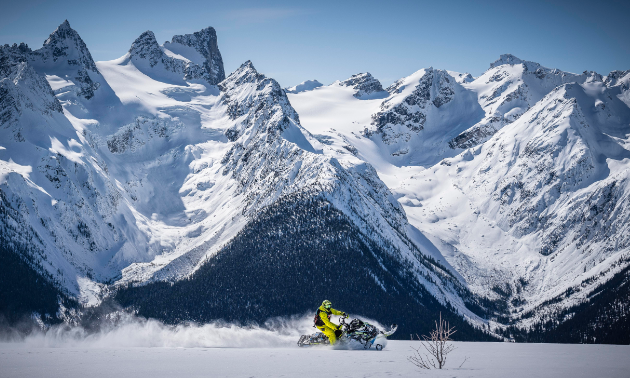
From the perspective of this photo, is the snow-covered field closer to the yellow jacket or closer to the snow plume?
the yellow jacket

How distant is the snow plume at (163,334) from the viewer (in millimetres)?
118062

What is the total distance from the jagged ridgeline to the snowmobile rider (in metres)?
77.6

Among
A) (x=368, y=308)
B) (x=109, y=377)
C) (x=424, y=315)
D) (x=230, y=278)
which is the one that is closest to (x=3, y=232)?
(x=230, y=278)

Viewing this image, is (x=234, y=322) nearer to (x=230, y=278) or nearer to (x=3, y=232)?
(x=230, y=278)

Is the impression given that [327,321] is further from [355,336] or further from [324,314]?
[355,336]

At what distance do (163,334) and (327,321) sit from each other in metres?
83.1

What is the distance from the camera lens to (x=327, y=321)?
6794 cm

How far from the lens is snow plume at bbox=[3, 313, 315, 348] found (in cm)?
11806

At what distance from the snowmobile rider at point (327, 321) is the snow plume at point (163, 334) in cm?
4188

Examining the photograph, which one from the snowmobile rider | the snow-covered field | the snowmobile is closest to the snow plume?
the snowmobile

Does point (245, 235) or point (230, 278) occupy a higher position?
point (245, 235)

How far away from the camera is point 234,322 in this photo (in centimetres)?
14662

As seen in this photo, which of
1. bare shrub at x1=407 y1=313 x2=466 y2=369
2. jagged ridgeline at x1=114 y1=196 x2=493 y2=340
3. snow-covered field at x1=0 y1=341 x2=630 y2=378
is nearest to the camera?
bare shrub at x1=407 y1=313 x2=466 y2=369

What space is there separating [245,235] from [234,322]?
45.8m
